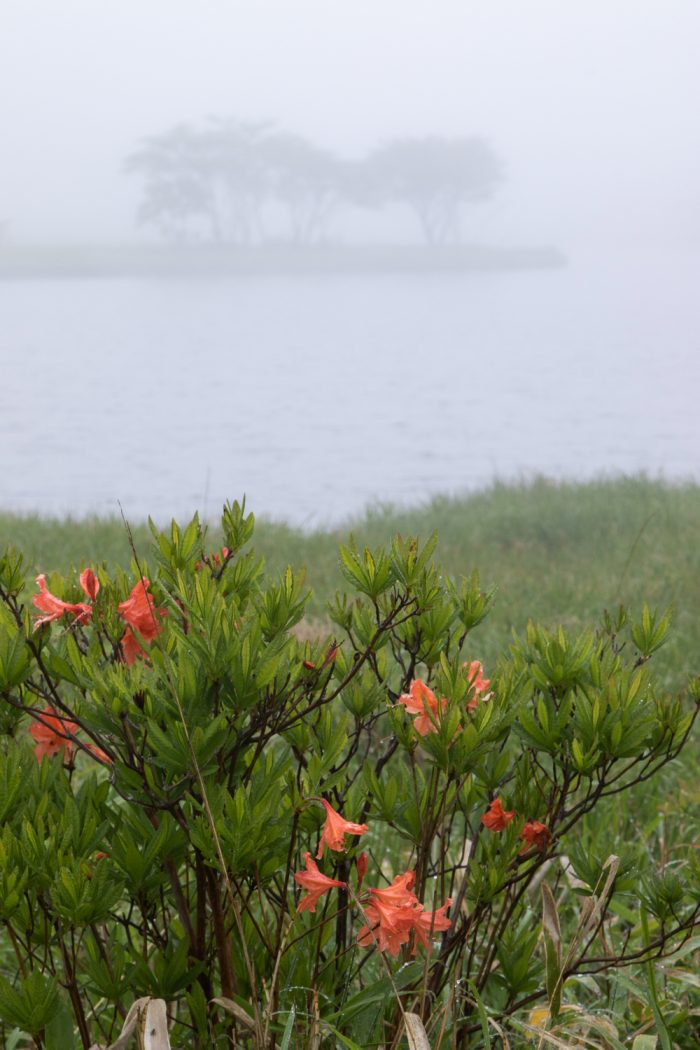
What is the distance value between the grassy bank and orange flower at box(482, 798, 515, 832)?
327 centimetres

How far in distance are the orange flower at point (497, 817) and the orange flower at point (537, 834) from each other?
0.03 metres

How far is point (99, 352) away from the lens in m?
54.6

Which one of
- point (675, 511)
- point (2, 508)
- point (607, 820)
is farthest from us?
point (2, 508)

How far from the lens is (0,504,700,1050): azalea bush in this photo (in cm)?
131

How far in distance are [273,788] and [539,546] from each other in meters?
7.61

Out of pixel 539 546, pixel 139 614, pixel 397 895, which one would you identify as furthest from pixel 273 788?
pixel 539 546

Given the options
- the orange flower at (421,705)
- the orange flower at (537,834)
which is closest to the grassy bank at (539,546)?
the orange flower at (537,834)

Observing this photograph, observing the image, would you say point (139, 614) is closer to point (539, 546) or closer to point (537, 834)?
point (537, 834)

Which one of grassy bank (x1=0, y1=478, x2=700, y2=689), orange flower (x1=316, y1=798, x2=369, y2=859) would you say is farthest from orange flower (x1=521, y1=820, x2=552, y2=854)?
grassy bank (x1=0, y1=478, x2=700, y2=689)

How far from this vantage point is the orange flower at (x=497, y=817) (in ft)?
5.14

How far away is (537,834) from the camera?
1585 mm

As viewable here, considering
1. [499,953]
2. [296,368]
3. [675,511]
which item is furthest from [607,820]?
[296,368]

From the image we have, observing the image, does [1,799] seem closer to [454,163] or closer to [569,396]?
[569,396]

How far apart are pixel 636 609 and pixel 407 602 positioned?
4.63 m
